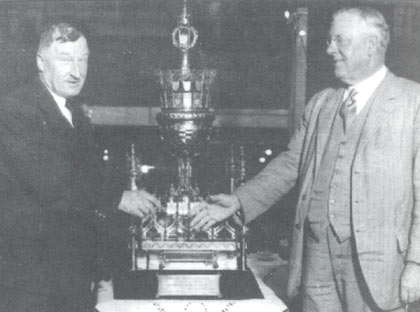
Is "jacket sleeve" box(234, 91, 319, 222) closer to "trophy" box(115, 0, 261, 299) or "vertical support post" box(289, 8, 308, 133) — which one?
"trophy" box(115, 0, 261, 299)

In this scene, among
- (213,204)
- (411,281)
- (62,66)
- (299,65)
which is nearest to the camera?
(411,281)

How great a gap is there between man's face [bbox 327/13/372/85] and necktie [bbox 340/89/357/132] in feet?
0.20

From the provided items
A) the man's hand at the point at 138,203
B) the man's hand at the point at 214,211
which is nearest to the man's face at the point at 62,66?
the man's hand at the point at 138,203

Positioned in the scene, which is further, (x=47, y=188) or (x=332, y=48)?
(x=332, y=48)

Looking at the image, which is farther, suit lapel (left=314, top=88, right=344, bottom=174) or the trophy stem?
the trophy stem

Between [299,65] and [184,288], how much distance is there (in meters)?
1.61

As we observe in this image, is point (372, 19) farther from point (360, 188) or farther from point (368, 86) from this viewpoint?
point (360, 188)

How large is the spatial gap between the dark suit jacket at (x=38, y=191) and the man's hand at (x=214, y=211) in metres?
0.48

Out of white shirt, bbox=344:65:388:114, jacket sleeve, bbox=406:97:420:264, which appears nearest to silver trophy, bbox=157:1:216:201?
white shirt, bbox=344:65:388:114

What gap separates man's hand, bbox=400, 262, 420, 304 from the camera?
1.99 meters

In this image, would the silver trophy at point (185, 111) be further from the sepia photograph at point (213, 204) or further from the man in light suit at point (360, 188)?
the man in light suit at point (360, 188)

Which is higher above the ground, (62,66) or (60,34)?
(60,34)

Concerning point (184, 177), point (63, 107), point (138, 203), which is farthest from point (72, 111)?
point (184, 177)

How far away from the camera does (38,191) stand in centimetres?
203
